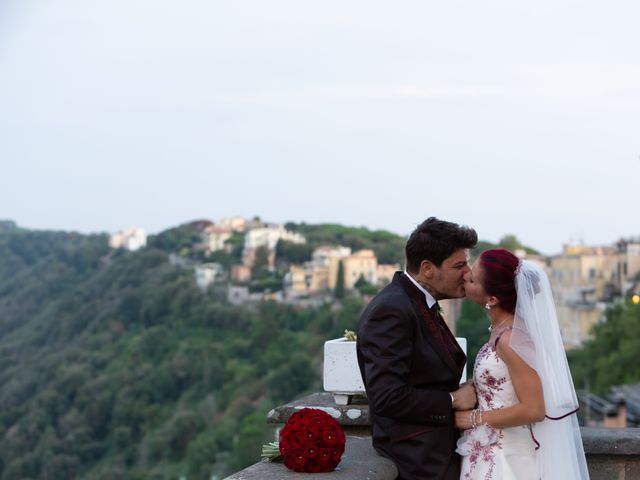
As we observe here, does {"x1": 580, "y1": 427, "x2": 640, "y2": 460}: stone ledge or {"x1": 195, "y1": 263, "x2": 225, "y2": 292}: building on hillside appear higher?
{"x1": 580, "y1": 427, "x2": 640, "y2": 460}: stone ledge

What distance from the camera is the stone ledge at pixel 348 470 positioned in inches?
120

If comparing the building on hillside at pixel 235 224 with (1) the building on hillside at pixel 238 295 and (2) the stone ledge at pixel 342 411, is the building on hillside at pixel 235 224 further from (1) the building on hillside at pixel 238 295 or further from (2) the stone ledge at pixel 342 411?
(2) the stone ledge at pixel 342 411

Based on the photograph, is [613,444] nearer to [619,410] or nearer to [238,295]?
[619,410]

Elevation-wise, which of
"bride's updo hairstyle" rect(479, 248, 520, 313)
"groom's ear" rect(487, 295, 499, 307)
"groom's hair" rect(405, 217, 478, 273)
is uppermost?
"groom's hair" rect(405, 217, 478, 273)

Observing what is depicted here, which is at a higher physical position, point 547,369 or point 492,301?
point 492,301

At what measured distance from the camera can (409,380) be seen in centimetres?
337

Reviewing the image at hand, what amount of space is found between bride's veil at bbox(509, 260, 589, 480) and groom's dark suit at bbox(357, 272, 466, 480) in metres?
0.22

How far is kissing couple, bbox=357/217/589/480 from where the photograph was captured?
3.31 meters

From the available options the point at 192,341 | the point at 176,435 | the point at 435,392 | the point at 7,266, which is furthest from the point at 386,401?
the point at 7,266

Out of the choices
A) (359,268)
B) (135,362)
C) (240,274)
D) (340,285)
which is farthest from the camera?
(240,274)

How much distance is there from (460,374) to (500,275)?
31 centimetres

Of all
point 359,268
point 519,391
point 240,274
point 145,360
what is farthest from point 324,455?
point 240,274

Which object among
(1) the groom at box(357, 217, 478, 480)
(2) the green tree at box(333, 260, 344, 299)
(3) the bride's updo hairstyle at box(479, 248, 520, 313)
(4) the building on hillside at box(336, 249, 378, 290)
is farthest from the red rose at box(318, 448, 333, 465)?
(4) the building on hillside at box(336, 249, 378, 290)

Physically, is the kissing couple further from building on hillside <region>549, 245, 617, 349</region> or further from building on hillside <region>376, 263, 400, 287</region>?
building on hillside <region>376, 263, 400, 287</region>
